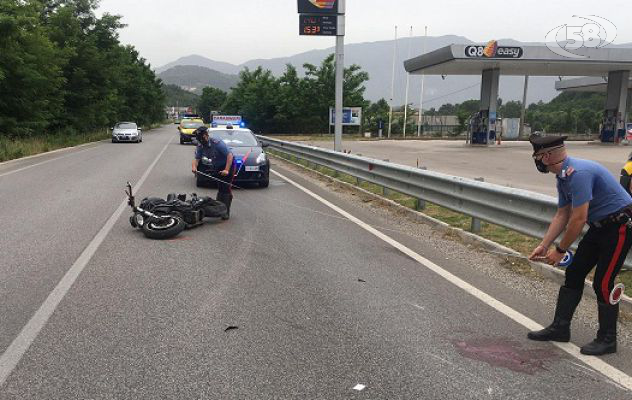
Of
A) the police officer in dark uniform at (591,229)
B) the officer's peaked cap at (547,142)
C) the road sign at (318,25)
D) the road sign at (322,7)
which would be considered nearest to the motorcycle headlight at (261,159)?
the road sign at (318,25)

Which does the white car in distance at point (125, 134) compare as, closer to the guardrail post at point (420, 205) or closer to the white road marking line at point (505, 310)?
the guardrail post at point (420, 205)

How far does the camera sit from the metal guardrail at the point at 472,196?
5.69 metres

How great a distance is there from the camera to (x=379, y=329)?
398cm

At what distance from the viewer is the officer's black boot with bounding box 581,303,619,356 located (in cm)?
357

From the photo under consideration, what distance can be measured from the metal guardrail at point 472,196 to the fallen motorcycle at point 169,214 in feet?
11.2

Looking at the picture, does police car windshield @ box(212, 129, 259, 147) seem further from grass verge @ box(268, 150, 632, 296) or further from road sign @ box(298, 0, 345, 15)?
road sign @ box(298, 0, 345, 15)

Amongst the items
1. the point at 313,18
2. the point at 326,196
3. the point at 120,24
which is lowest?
the point at 326,196

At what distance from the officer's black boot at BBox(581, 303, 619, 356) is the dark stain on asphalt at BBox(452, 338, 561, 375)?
237mm

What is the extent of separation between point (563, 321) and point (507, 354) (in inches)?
22.0

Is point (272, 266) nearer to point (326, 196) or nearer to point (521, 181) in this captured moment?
point (326, 196)

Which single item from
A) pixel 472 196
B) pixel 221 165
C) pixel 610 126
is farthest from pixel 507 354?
pixel 610 126

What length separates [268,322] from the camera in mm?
4086

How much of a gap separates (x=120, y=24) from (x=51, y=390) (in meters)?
48.6

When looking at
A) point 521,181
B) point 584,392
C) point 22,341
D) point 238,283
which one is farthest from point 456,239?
point 521,181
